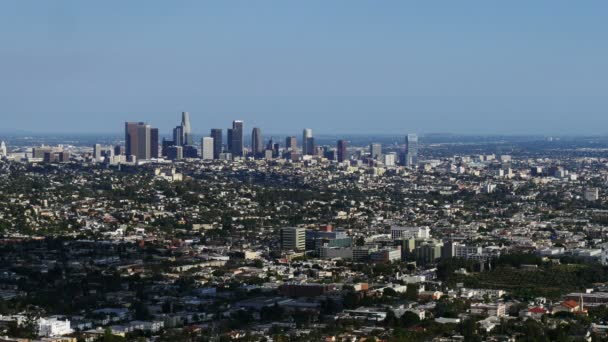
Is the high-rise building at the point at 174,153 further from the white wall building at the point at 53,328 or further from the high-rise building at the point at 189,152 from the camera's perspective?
the white wall building at the point at 53,328

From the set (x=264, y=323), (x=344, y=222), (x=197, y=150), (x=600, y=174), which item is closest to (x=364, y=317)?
(x=264, y=323)

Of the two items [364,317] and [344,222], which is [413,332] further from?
[344,222]

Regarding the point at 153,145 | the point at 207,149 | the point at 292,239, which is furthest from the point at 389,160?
the point at 292,239

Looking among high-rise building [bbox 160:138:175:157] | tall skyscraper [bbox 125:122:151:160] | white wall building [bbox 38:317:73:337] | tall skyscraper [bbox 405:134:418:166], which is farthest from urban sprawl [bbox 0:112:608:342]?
tall skyscraper [bbox 405:134:418:166]

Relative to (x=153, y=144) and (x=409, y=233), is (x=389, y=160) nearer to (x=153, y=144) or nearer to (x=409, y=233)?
(x=153, y=144)

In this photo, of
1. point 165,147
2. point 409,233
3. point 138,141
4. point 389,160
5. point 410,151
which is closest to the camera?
point 409,233

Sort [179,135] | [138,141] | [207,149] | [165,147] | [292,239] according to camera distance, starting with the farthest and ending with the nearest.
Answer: [179,135] < [165,147] < [207,149] < [138,141] < [292,239]
